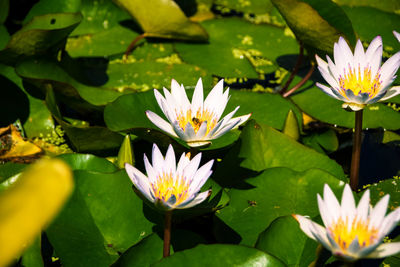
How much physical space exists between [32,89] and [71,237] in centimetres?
126

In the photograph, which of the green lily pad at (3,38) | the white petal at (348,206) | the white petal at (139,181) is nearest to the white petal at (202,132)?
the white petal at (139,181)

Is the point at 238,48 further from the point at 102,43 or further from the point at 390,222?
the point at 390,222

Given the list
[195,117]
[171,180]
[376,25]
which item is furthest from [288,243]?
[376,25]

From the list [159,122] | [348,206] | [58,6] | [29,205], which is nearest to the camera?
[29,205]

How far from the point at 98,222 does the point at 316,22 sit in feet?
4.38

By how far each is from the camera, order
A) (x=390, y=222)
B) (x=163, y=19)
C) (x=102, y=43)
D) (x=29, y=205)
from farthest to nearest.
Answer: (x=102, y=43), (x=163, y=19), (x=390, y=222), (x=29, y=205)

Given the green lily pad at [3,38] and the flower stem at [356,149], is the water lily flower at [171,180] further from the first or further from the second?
the green lily pad at [3,38]

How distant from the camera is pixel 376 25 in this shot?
3.13 m

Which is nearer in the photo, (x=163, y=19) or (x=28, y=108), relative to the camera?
(x=28, y=108)

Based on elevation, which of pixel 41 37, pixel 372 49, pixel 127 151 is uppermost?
pixel 372 49

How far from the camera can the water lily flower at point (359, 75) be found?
5.74 feet

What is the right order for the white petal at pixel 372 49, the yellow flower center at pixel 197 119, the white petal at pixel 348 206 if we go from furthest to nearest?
the white petal at pixel 372 49 < the yellow flower center at pixel 197 119 < the white petal at pixel 348 206

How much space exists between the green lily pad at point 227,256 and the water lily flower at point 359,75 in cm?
66

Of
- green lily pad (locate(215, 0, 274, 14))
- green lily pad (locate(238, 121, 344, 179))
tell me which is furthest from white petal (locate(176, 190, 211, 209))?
green lily pad (locate(215, 0, 274, 14))
